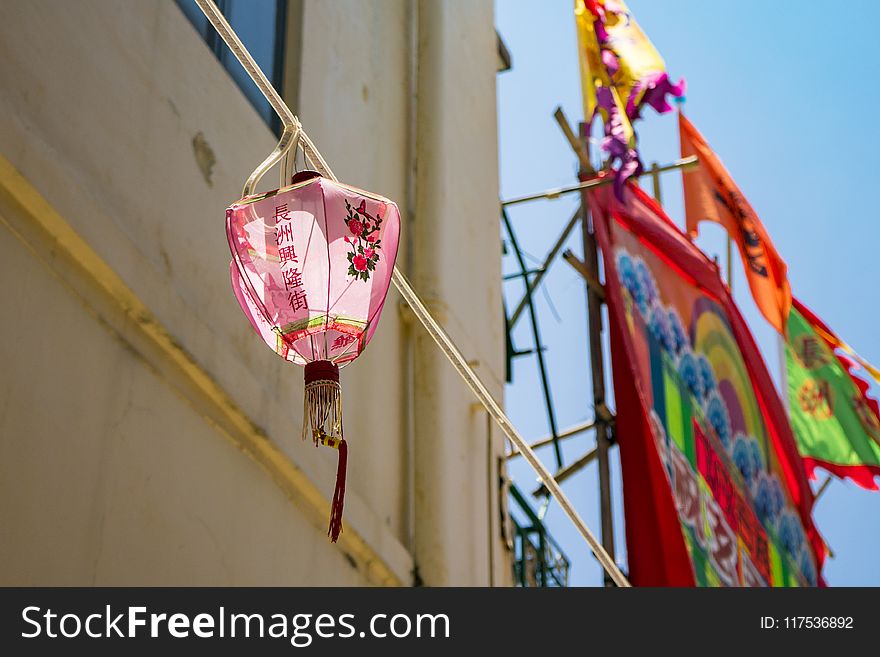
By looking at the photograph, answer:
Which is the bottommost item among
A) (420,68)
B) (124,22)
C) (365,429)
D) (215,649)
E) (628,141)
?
(215,649)

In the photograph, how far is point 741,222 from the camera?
11695 mm

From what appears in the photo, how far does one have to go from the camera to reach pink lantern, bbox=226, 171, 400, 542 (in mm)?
4145

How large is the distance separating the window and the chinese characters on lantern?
188cm

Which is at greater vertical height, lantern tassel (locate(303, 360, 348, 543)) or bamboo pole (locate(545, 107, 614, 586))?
bamboo pole (locate(545, 107, 614, 586))

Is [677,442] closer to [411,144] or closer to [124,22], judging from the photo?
[411,144]

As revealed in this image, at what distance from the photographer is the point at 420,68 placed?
826 cm

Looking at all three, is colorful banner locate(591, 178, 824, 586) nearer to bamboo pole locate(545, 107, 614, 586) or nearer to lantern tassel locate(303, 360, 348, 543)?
bamboo pole locate(545, 107, 614, 586)

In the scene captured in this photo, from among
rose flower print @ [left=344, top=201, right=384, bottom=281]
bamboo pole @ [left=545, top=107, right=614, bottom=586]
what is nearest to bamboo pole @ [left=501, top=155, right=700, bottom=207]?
bamboo pole @ [left=545, top=107, right=614, bottom=586]

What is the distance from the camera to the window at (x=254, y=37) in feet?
19.4

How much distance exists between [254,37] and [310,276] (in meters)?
2.59

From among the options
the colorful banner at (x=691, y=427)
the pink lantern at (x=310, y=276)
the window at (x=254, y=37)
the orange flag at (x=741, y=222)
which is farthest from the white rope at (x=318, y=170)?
the orange flag at (x=741, y=222)

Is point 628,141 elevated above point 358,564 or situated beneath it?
elevated above

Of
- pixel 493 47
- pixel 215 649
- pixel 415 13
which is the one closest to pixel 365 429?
pixel 215 649

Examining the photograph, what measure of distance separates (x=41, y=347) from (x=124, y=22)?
4.71ft
